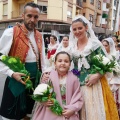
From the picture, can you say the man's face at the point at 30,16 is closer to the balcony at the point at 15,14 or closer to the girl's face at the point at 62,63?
the girl's face at the point at 62,63

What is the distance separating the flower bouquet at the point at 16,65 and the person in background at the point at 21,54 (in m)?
0.05

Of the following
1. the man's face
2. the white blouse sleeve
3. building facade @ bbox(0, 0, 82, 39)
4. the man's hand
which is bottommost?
the man's hand

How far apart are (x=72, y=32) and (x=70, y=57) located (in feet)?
Result: 1.55

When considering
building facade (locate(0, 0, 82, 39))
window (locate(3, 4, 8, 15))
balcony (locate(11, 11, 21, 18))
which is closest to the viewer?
building facade (locate(0, 0, 82, 39))

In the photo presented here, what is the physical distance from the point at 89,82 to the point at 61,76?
374mm

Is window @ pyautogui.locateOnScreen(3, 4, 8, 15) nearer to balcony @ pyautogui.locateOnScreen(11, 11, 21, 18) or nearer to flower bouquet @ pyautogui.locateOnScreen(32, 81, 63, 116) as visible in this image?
balcony @ pyautogui.locateOnScreen(11, 11, 21, 18)

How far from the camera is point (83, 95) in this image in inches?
140

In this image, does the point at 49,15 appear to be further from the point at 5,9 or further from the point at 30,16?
the point at 30,16

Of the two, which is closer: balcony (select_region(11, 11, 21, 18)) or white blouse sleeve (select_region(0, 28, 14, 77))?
white blouse sleeve (select_region(0, 28, 14, 77))

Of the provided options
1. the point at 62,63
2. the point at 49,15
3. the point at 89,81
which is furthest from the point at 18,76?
the point at 49,15

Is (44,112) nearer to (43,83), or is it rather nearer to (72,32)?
(43,83)

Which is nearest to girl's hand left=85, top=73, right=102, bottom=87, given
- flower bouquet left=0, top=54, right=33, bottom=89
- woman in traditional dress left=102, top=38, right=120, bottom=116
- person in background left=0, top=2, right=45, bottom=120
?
person in background left=0, top=2, right=45, bottom=120

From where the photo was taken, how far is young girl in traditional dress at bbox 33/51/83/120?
318 centimetres

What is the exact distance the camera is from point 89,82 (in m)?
3.51
